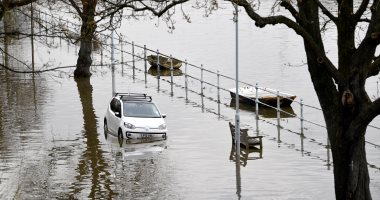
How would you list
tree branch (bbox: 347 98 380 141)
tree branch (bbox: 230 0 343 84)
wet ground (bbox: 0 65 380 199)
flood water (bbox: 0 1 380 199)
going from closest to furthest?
1. tree branch (bbox: 347 98 380 141)
2. tree branch (bbox: 230 0 343 84)
3. wet ground (bbox: 0 65 380 199)
4. flood water (bbox: 0 1 380 199)

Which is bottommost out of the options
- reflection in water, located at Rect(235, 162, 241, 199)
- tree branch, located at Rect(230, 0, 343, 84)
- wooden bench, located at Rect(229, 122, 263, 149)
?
reflection in water, located at Rect(235, 162, 241, 199)

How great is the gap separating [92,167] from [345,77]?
11.1 meters

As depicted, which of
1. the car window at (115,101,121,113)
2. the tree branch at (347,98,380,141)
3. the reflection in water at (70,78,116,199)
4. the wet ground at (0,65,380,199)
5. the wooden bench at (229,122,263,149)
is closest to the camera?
the tree branch at (347,98,380,141)

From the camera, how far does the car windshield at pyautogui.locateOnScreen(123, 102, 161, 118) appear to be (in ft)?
95.3

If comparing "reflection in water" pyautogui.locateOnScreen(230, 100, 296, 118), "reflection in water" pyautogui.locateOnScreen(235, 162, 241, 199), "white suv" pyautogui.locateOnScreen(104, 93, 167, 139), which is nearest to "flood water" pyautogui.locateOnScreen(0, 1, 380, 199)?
"reflection in water" pyautogui.locateOnScreen(235, 162, 241, 199)

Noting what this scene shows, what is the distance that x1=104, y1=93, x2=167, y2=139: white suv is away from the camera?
2803cm

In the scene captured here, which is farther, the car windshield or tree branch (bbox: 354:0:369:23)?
the car windshield

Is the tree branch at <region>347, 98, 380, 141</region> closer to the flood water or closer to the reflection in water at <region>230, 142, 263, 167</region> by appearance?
the flood water

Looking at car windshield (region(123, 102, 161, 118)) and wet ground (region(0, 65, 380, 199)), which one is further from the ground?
car windshield (region(123, 102, 161, 118))

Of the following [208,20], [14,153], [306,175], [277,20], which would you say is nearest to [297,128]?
[306,175]

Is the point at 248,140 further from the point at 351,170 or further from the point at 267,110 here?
the point at 351,170

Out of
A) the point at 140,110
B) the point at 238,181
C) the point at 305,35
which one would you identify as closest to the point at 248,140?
the point at 140,110

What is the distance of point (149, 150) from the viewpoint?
26.5 metres

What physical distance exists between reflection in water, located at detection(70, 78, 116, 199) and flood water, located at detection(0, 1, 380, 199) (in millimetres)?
30
